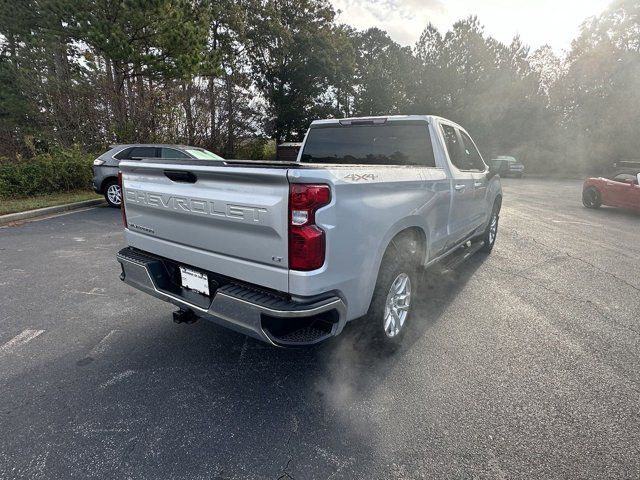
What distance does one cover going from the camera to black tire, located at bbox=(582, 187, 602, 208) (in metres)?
11.4

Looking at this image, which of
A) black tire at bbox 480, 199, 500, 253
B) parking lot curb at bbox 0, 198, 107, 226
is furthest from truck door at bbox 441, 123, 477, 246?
parking lot curb at bbox 0, 198, 107, 226

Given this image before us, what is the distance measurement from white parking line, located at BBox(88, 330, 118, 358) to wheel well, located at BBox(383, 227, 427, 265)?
2.51 m

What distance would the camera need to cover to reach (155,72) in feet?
48.9

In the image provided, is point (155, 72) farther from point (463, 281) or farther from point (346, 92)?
point (346, 92)

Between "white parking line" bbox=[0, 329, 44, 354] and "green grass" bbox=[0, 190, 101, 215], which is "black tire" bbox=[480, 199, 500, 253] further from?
"green grass" bbox=[0, 190, 101, 215]

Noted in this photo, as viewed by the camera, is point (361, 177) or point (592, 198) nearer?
point (361, 177)

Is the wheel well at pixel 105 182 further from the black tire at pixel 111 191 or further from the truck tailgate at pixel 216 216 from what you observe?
the truck tailgate at pixel 216 216

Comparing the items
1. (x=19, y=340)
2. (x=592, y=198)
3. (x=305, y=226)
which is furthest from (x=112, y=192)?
(x=592, y=198)

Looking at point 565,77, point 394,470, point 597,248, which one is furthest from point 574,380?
point 565,77

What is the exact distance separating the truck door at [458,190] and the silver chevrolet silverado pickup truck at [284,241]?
0.32 m

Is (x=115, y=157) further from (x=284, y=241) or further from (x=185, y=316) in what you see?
(x=284, y=241)

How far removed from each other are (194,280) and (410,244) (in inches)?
71.5

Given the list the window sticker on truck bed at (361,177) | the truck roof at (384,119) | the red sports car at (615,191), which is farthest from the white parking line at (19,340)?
the red sports car at (615,191)

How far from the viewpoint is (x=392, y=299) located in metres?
3.06
